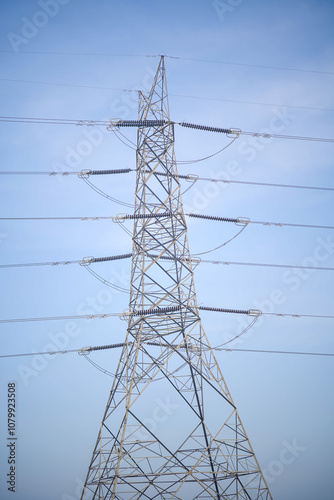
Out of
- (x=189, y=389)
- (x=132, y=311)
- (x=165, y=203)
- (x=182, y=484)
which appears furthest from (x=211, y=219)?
(x=182, y=484)

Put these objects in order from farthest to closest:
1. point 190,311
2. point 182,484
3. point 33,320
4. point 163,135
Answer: point 163,135 → point 33,320 → point 190,311 → point 182,484

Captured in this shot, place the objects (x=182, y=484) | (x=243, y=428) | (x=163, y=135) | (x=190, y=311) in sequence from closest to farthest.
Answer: (x=182, y=484), (x=243, y=428), (x=190, y=311), (x=163, y=135)

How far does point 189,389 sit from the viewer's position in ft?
74.4

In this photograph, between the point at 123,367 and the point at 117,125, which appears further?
the point at 117,125

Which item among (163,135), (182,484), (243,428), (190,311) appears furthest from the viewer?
(163,135)

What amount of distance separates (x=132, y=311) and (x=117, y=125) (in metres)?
9.84

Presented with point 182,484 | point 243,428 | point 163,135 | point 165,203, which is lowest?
point 182,484

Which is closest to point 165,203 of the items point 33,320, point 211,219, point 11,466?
point 211,219

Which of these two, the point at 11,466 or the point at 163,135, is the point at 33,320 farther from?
the point at 163,135

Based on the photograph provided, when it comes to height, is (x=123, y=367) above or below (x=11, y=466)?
above

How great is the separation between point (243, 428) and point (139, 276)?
818 cm

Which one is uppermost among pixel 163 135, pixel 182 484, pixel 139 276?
pixel 163 135

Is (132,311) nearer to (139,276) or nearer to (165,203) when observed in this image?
(139,276)

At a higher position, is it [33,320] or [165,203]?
[165,203]
